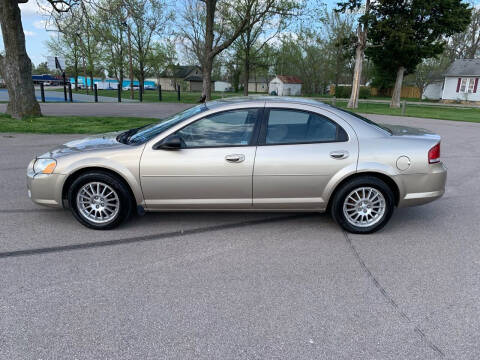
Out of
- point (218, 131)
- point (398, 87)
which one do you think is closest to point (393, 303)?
point (218, 131)

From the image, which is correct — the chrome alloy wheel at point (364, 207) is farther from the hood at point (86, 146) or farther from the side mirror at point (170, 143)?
the hood at point (86, 146)

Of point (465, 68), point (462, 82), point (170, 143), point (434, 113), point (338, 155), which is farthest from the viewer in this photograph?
point (465, 68)

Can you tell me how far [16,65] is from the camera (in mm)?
12648

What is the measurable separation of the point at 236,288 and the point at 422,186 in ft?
8.81

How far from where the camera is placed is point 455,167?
27.7 feet

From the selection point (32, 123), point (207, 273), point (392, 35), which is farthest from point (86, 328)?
point (392, 35)

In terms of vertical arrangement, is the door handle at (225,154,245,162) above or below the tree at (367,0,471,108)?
below

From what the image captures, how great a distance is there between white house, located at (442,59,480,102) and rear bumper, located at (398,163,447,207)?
45.9 metres

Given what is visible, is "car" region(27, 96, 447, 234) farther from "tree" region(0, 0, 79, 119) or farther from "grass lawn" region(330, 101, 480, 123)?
"grass lawn" region(330, 101, 480, 123)

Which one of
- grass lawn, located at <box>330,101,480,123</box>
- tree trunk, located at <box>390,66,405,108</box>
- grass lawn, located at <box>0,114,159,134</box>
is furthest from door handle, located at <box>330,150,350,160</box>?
tree trunk, located at <box>390,66,405,108</box>

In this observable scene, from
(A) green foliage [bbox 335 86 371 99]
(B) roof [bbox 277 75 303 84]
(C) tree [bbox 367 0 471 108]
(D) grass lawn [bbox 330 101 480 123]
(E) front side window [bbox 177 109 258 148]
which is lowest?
(D) grass lawn [bbox 330 101 480 123]

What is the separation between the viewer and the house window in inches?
1675

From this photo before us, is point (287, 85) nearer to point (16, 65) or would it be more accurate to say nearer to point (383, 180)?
point (16, 65)

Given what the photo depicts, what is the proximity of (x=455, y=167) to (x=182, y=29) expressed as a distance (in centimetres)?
3425
